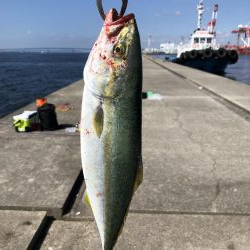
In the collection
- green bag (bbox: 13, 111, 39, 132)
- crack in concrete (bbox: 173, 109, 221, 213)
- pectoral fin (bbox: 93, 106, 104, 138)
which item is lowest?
crack in concrete (bbox: 173, 109, 221, 213)

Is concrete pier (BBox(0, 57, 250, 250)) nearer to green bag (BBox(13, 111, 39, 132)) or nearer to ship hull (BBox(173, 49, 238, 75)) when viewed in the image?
green bag (BBox(13, 111, 39, 132))

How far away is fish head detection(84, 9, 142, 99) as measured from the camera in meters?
1.66

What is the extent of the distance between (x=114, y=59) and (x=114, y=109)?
10.1 inches

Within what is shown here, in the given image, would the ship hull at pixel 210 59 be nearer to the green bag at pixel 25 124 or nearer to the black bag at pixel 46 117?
the black bag at pixel 46 117

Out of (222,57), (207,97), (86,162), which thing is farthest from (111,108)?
(222,57)

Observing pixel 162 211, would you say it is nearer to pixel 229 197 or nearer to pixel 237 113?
pixel 229 197

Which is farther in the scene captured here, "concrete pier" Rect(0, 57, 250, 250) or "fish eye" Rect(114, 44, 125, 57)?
"concrete pier" Rect(0, 57, 250, 250)

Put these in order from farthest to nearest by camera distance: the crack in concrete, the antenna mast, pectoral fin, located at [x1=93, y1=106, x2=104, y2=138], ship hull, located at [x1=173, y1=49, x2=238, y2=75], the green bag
A: the antenna mast
ship hull, located at [x1=173, y1=49, x2=238, y2=75]
the green bag
the crack in concrete
pectoral fin, located at [x1=93, y1=106, x2=104, y2=138]

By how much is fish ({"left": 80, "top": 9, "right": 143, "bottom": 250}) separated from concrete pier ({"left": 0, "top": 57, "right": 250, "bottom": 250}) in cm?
129

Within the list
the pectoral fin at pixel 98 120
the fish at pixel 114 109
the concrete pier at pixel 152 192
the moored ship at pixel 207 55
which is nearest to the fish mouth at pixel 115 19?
the fish at pixel 114 109

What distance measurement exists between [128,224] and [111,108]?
1.80 m

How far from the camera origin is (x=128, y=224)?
3.13 m

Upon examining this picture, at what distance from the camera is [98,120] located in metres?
1.66

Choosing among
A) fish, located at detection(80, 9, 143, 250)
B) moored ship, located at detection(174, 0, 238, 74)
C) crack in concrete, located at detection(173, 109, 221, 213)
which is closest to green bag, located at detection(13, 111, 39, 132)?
crack in concrete, located at detection(173, 109, 221, 213)
